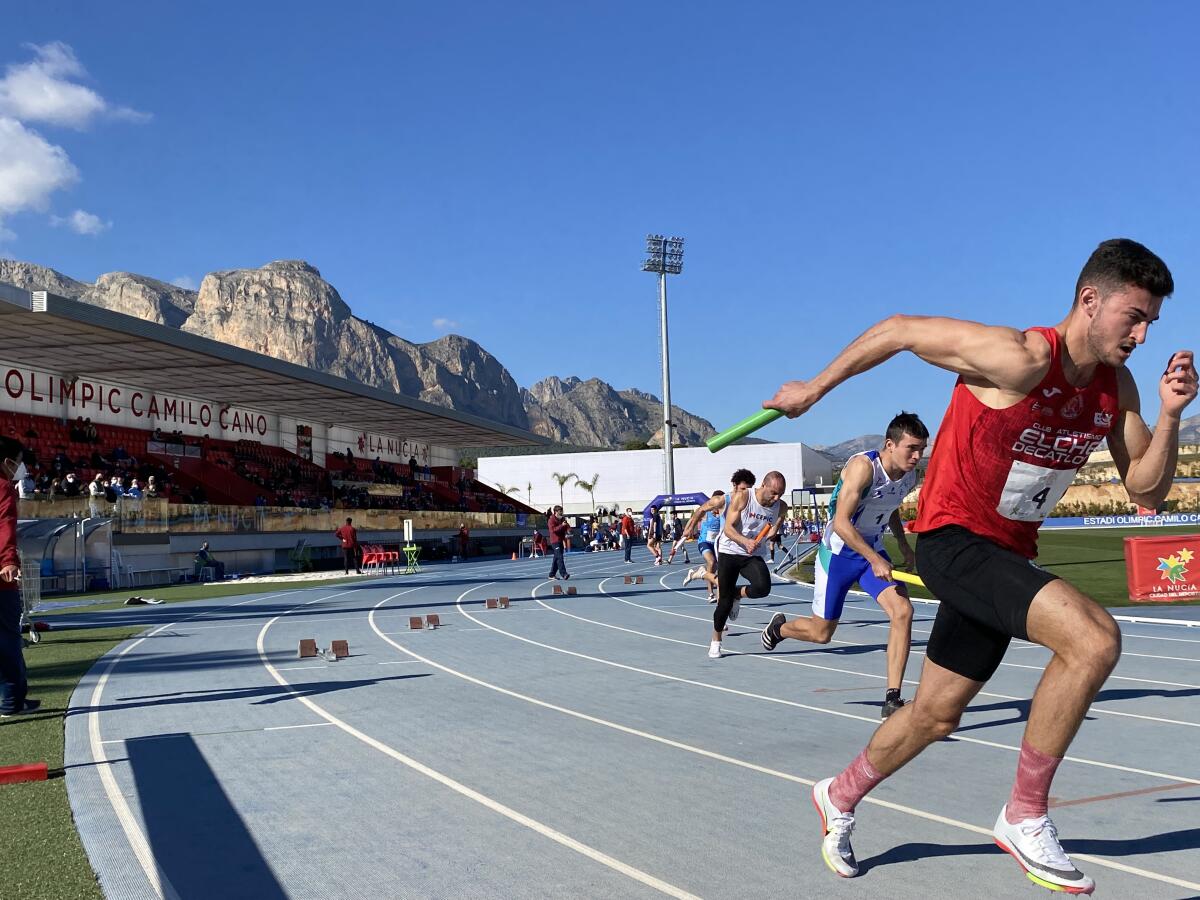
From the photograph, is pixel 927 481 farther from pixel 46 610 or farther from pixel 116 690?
pixel 46 610

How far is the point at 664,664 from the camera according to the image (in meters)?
10.2

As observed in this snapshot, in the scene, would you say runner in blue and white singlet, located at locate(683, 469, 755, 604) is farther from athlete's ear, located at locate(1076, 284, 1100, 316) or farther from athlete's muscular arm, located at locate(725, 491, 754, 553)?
athlete's ear, located at locate(1076, 284, 1100, 316)

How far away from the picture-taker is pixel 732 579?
1101 cm

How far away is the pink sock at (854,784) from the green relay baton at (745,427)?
1.23m

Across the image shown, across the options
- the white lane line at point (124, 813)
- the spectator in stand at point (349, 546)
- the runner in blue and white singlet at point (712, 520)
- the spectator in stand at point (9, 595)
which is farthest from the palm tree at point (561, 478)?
the spectator in stand at point (9, 595)

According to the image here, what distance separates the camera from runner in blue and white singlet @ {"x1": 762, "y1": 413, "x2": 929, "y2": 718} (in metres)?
7.31

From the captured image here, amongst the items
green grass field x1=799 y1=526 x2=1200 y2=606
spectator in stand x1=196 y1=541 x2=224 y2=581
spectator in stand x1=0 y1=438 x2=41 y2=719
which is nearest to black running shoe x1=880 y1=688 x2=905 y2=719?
spectator in stand x1=0 y1=438 x2=41 y2=719

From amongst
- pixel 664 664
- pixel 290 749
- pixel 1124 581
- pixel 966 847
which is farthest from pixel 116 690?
pixel 1124 581

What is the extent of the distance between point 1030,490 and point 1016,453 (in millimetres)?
177

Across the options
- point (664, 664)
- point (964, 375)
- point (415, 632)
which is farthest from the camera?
point (415, 632)

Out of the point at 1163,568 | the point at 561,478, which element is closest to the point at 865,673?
the point at 1163,568

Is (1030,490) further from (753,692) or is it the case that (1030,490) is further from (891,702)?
(753,692)

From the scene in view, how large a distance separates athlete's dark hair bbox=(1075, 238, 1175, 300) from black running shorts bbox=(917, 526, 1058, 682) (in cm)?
90

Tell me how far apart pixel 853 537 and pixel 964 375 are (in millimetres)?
3879
